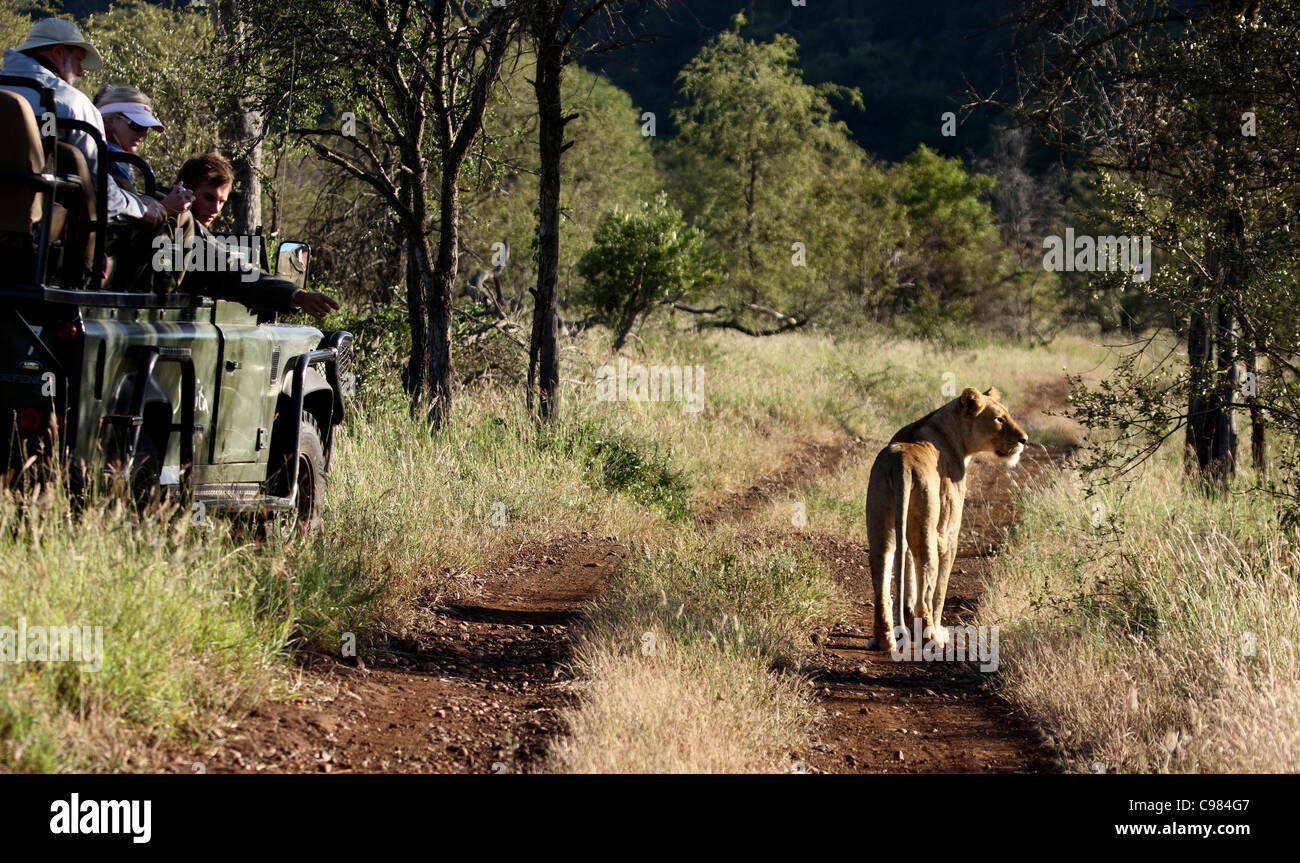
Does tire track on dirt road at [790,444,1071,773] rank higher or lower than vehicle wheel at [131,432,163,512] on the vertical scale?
lower

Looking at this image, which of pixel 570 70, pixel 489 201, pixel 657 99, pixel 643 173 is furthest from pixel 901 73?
pixel 489 201

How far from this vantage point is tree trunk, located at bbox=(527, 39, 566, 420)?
1074 cm

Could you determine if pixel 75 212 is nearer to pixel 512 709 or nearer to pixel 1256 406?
pixel 512 709

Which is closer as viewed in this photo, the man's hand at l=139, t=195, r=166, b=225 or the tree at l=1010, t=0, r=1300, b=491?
the man's hand at l=139, t=195, r=166, b=225

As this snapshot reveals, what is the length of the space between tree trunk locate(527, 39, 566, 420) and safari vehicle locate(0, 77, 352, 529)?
4954 mm

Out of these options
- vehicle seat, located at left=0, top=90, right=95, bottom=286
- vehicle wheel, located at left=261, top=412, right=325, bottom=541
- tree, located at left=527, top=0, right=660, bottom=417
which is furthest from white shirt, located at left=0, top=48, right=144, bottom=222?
tree, located at left=527, top=0, right=660, bottom=417

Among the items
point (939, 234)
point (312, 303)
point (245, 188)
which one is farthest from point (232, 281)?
point (939, 234)

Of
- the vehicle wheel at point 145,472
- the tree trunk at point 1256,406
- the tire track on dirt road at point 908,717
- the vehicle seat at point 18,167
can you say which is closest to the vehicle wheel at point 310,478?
the vehicle wheel at point 145,472

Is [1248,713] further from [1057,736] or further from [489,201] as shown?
[489,201]

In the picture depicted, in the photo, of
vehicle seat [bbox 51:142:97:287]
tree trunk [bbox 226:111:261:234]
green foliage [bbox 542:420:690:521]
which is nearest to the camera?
vehicle seat [bbox 51:142:97:287]

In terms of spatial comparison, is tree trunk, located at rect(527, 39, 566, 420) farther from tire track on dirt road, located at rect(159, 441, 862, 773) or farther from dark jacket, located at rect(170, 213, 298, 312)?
dark jacket, located at rect(170, 213, 298, 312)

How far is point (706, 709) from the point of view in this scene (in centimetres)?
465

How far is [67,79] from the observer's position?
5.45 meters

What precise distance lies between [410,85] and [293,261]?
4.58m
